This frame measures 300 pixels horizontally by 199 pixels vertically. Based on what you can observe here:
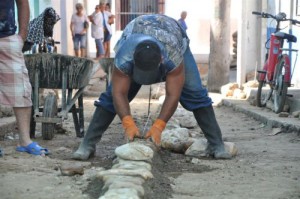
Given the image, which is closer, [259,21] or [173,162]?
[173,162]

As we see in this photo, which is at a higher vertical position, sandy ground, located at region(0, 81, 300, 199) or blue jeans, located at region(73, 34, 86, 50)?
sandy ground, located at region(0, 81, 300, 199)

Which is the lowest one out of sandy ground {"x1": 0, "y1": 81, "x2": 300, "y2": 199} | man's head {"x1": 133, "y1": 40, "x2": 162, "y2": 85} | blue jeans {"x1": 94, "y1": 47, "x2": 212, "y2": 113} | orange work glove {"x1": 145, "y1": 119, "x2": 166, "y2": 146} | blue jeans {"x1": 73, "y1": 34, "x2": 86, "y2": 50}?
blue jeans {"x1": 73, "y1": 34, "x2": 86, "y2": 50}

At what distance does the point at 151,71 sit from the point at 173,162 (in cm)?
112

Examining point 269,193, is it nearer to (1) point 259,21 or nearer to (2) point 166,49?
(2) point 166,49

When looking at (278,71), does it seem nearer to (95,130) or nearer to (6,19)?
(95,130)

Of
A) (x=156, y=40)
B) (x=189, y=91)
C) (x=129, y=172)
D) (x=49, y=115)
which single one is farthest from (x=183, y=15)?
(x=129, y=172)

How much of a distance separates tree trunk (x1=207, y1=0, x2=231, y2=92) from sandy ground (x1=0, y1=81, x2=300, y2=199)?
7.04 metres

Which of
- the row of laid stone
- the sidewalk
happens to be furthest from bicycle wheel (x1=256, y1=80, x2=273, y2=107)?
the row of laid stone

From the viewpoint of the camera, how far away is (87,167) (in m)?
4.98

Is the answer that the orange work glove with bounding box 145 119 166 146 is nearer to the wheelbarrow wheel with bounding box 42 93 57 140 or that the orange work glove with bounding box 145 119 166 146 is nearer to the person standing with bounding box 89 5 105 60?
the wheelbarrow wheel with bounding box 42 93 57 140

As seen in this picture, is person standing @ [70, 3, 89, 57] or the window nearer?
person standing @ [70, 3, 89, 57]

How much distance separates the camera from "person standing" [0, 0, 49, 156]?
16.9ft

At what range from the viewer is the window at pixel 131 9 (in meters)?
23.6

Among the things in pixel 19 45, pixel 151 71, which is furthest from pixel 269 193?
pixel 19 45
